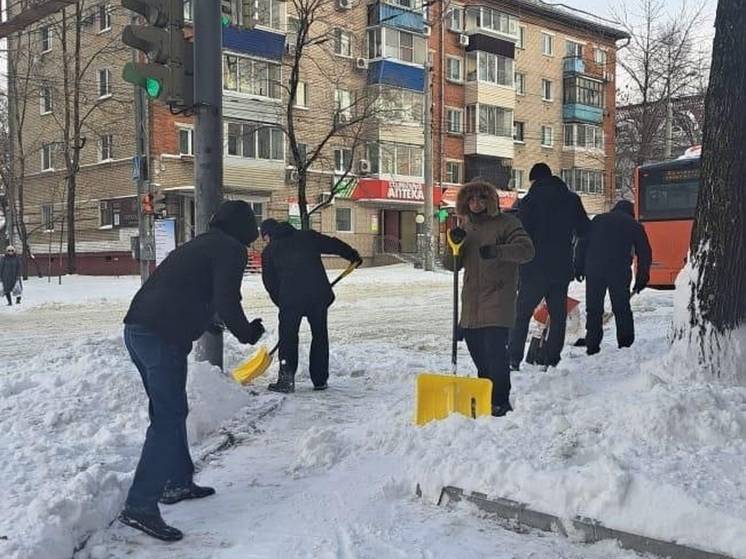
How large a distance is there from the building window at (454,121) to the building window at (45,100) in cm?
1948

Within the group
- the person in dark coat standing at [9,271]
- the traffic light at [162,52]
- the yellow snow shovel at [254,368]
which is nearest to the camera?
the traffic light at [162,52]

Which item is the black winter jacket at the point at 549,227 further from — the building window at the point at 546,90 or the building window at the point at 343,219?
the building window at the point at 546,90

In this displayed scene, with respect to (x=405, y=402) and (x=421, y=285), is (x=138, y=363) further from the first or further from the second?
(x=421, y=285)

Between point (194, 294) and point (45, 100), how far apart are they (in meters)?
36.9

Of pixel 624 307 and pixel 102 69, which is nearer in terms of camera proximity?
pixel 624 307

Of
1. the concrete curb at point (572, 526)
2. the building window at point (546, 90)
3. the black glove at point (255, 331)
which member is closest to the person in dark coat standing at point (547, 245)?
the concrete curb at point (572, 526)

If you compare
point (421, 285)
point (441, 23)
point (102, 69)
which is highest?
point (441, 23)

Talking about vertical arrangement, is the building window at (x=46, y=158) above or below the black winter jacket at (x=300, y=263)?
above

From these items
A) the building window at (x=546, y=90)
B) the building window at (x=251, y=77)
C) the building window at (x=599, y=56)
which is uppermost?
the building window at (x=599, y=56)

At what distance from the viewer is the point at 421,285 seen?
25.5 metres

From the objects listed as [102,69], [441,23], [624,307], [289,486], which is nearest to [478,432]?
[289,486]

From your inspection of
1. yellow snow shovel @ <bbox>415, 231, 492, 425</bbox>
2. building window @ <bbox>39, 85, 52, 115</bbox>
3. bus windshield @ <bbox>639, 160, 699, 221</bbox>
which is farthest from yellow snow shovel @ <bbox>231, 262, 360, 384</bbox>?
building window @ <bbox>39, 85, 52, 115</bbox>

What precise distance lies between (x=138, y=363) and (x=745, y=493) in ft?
9.68

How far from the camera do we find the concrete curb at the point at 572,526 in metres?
3.45
